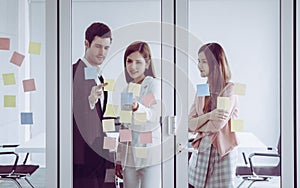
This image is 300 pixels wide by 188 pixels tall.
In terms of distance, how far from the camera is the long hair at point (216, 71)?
2619mm

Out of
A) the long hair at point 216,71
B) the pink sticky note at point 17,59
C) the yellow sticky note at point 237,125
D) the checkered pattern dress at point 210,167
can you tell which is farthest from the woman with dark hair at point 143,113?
the pink sticky note at point 17,59

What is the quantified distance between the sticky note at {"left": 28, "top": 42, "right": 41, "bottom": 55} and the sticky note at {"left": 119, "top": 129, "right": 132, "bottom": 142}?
0.82m

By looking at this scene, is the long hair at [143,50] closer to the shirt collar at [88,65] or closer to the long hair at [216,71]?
the shirt collar at [88,65]

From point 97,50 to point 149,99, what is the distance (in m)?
0.51

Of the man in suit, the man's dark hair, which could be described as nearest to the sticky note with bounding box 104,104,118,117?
the man in suit

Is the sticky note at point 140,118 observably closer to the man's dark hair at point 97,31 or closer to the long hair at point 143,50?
the long hair at point 143,50

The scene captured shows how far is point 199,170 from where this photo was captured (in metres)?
2.64

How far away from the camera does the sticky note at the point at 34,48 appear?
264cm

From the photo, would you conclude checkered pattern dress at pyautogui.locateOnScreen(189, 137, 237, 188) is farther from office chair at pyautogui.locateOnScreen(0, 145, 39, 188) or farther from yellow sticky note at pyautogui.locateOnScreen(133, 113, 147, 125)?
office chair at pyautogui.locateOnScreen(0, 145, 39, 188)

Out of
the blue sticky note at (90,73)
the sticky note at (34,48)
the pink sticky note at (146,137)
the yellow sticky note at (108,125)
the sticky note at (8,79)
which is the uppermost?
the sticky note at (34,48)

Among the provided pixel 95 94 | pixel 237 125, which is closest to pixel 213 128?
pixel 237 125

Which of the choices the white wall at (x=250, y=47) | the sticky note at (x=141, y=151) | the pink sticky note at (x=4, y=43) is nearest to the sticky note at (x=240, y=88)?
the white wall at (x=250, y=47)

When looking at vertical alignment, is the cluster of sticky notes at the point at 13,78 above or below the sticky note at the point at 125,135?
above

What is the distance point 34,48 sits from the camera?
Answer: 8.66ft
